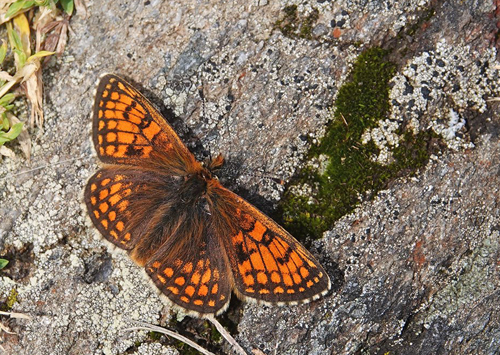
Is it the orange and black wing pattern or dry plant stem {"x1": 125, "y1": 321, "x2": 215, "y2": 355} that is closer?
the orange and black wing pattern

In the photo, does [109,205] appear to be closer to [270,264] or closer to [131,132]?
[131,132]

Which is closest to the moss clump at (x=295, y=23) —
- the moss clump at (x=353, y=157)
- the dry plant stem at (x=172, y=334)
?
the moss clump at (x=353, y=157)

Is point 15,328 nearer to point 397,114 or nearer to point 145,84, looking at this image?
point 145,84

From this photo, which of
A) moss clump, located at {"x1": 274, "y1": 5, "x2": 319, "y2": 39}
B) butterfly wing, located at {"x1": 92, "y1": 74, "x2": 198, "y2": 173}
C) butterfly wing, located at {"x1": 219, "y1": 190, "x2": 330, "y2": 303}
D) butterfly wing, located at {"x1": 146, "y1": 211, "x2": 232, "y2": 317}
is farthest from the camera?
moss clump, located at {"x1": 274, "y1": 5, "x2": 319, "y2": 39}

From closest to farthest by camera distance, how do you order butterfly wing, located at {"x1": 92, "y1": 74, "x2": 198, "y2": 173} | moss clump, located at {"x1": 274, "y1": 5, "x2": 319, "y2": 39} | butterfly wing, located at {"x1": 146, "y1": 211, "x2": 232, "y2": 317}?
butterfly wing, located at {"x1": 146, "y1": 211, "x2": 232, "y2": 317}
butterfly wing, located at {"x1": 92, "y1": 74, "x2": 198, "y2": 173}
moss clump, located at {"x1": 274, "y1": 5, "x2": 319, "y2": 39}

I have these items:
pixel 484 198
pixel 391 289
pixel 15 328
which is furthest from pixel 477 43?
pixel 15 328

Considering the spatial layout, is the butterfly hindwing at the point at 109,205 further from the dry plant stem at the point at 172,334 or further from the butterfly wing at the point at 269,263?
the butterfly wing at the point at 269,263

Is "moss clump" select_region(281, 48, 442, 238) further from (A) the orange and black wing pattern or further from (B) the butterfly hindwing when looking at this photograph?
(B) the butterfly hindwing

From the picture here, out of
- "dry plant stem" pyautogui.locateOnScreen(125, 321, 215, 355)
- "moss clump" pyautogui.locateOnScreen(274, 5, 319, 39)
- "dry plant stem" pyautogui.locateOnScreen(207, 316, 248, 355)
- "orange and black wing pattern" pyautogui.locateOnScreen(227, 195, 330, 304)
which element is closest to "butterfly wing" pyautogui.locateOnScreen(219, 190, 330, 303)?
"orange and black wing pattern" pyautogui.locateOnScreen(227, 195, 330, 304)
